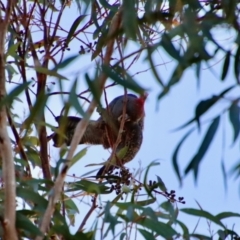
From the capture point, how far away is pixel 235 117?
1.52 meters

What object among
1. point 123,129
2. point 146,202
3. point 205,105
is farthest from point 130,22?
point 123,129

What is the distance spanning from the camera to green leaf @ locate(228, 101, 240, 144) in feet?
4.98

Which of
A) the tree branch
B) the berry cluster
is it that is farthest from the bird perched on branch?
the tree branch

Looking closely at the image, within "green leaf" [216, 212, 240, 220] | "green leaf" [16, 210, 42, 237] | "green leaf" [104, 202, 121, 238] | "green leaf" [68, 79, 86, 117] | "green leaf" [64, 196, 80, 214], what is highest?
"green leaf" [64, 196, 80, 214]

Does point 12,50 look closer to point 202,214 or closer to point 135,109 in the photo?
point 135,109

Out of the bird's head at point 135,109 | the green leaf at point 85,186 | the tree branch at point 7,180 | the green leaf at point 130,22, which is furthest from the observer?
the bird's head at point 135,109

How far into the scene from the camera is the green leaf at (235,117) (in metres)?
1.52

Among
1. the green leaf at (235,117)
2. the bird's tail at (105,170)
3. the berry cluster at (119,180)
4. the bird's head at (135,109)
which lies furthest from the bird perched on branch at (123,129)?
the green leaf at (235,117)

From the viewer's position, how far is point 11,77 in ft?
7.97

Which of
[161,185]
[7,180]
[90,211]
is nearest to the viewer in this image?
[7,180]

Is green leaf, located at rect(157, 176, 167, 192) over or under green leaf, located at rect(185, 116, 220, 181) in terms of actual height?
over

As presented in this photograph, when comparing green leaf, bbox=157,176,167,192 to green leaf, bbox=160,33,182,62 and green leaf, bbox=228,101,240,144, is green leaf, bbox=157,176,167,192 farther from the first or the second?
green leaf, bbox=160,33,182,62

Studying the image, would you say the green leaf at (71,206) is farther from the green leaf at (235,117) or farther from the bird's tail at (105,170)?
the green leaf at (235,117)

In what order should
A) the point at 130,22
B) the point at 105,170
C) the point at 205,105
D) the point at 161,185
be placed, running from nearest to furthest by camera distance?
the point at 130,22 < the point at 205,105 < the point at 161,185 < the point at 105,170
